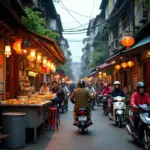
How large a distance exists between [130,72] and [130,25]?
3.81 metres

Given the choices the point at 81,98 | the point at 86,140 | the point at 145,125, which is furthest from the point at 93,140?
the point at 145,125

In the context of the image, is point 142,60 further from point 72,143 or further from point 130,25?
point 72,143

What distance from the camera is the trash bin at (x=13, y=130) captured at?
8.38 metres

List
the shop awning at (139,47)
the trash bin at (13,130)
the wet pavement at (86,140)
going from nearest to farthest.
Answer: the trash bin at (13,130), the wet pavement at (86,140), the shop awning at (139,47)

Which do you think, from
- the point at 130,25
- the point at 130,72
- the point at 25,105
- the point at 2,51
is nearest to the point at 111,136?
the point at 25,105

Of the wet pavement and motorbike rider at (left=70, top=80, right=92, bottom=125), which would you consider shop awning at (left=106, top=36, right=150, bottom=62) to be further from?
the wet pavement

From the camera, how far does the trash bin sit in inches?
330

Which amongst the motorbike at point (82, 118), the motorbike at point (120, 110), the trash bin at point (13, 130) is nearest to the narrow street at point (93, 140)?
the motorbike at point (82, 118)

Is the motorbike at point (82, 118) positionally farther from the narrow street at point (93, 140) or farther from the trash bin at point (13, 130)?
the trash bin at point (13, 130)

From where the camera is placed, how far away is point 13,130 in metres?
8.41

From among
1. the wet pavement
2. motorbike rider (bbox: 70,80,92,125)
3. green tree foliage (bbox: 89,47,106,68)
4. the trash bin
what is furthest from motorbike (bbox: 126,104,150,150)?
green tree foliage (bbox: 89,47,106,68)

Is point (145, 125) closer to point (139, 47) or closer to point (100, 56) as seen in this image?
point (139, 47)

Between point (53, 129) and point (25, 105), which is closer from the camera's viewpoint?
point (25, 105)

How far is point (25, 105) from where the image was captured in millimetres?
9320
